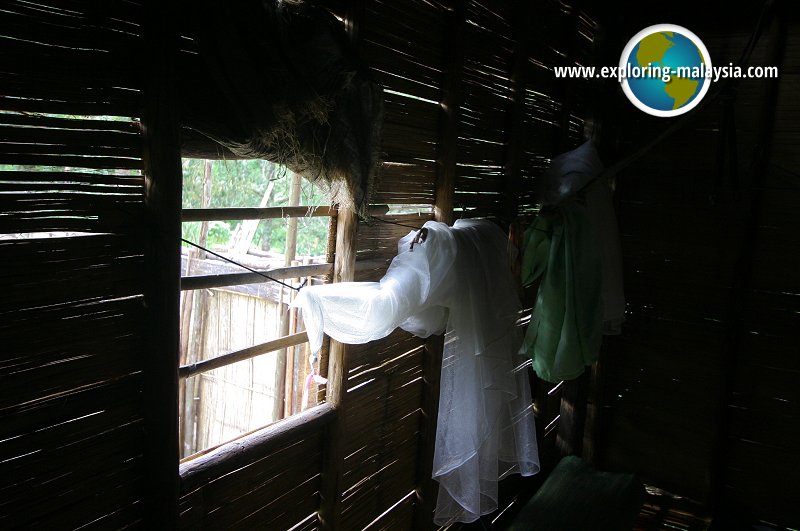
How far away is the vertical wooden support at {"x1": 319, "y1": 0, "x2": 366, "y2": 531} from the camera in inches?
101

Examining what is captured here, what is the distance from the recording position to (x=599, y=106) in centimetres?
490

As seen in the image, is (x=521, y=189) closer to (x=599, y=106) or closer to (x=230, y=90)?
(x=599, y=106)

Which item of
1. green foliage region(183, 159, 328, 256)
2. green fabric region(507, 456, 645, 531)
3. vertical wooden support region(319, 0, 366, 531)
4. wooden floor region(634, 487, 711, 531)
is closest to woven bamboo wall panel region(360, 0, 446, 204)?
vertical wooden support region(319, 0, 366, 531)

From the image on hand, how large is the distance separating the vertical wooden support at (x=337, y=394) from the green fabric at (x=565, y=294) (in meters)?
1.35

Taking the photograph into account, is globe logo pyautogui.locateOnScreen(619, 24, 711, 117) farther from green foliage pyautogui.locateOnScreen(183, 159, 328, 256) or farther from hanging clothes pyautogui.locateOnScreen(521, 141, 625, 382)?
green foliage pyautogui.locateOnScreen(183, 159, 328, 256)

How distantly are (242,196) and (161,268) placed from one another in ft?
11.5

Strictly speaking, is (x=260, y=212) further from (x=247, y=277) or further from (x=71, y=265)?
(x=71, y=265)

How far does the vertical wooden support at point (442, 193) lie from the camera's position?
10.0ft

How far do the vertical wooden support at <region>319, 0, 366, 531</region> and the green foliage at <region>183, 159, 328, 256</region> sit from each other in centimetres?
126

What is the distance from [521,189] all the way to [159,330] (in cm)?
292

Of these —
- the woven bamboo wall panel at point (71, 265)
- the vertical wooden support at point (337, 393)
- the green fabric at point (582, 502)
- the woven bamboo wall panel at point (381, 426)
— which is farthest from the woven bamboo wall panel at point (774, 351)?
the woven bamboo wall panel at point (71, 265)

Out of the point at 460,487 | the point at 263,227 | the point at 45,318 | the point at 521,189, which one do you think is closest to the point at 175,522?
the point at 45,318

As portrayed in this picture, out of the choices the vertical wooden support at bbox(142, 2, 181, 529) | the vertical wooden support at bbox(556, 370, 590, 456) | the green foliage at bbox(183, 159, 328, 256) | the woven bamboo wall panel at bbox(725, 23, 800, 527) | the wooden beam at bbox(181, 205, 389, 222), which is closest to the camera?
the vertical wooden support at bbox(142, 2, 181, 529)

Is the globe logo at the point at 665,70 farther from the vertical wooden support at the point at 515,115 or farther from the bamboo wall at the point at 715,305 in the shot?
the vertical wooden support at the point at 515,115
